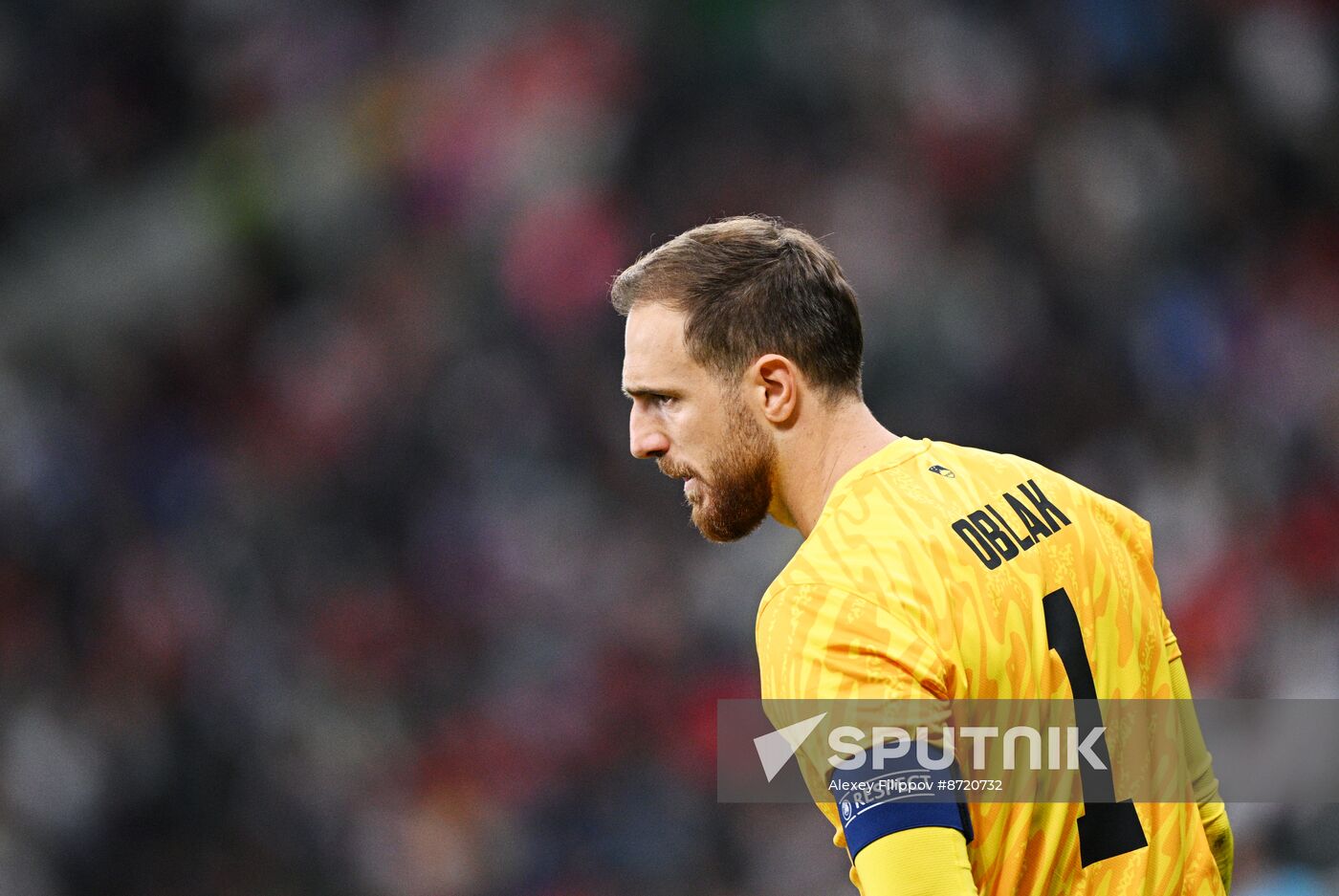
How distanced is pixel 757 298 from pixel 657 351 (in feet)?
0.45

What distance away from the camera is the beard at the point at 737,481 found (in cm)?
177

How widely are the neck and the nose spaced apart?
0.49 feet

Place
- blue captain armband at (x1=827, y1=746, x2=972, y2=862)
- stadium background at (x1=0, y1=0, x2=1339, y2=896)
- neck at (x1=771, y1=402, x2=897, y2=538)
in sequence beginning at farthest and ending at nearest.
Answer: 1. stadium background at (x1=0, y1=0, x2=1339, y2=896)
2. neck at (x1=771, y1=402, x2=897, y2=538)
3. blue captain armband at (x1=827, y1=746, x2=972, y2=862)

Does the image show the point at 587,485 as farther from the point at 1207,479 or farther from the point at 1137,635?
the point at 1137,635

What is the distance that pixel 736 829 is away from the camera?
17.7 ft

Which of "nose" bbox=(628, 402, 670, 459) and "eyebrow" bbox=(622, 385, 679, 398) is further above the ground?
"eyebrow" bbox=(622, 385, 679, 398)

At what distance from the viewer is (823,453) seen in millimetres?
1765

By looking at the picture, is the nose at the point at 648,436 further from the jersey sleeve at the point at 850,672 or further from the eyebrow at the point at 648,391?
the jersey sleeve at the point at 850,672

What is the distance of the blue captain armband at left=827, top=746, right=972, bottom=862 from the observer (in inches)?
55.7

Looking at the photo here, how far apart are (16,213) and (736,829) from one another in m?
3.80

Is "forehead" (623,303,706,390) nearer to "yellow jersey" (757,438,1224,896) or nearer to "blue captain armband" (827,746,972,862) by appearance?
"yellow jersey" (757,438,1224,896)

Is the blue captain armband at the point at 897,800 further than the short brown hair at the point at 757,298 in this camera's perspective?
No

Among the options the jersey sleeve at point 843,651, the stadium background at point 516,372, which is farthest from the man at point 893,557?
the stadium background at point 516,372

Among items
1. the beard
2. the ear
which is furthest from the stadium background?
the ear
